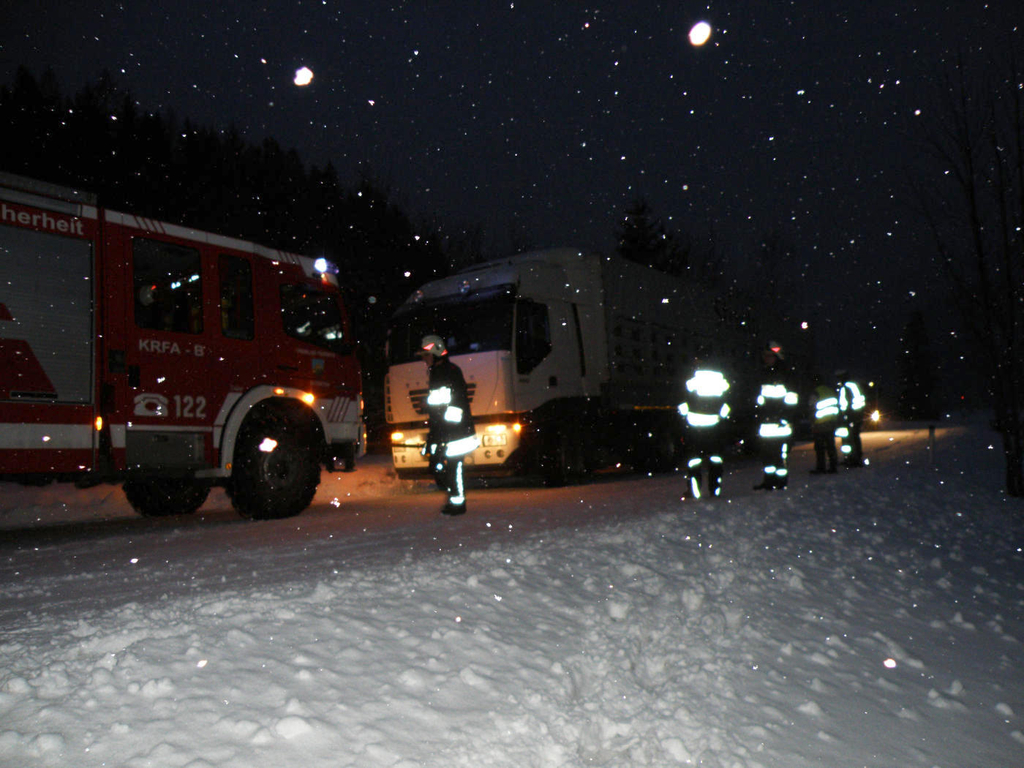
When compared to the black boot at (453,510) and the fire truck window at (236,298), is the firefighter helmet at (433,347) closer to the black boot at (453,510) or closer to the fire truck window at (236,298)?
the black boot at (453,510)

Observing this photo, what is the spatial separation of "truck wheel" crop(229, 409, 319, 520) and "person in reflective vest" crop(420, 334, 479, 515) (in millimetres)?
1390

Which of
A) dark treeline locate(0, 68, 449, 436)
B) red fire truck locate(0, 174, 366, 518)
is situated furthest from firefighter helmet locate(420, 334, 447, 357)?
dark treeline locate(0, 68, 449, 436)

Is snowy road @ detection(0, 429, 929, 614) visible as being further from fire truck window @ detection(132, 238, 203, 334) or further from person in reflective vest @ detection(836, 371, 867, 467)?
person in reflective vest @ detection(836, 371, 867, 467)

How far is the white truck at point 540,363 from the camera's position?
11.8m

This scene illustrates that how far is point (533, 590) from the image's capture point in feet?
15.8

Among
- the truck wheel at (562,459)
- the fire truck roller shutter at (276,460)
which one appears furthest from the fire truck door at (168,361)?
the truck wheel at (562,459)

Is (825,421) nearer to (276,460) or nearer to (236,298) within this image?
(276,460)

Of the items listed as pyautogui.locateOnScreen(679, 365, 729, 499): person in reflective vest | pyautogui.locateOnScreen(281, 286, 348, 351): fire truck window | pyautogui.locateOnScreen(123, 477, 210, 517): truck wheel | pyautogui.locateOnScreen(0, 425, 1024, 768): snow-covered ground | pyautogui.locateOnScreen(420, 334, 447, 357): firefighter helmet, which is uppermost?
pyautogui.locateOnScreen(281, 286, 348, 351): fire truck window

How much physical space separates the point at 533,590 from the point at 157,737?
2500 mm

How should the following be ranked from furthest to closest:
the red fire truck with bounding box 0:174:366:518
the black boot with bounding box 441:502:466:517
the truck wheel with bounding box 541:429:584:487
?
1. the truck wheel with bounding box 541:429:584:487
2. the black boot with bounding box 441:502:466:517
3. the red fire truck with bounding box 0:174:366:518

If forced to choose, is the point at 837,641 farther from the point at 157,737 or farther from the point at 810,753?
the point at 157,737

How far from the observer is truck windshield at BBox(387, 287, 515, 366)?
1184 cm

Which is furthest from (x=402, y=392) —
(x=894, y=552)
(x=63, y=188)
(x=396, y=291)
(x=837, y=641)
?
(x=396, y=291)

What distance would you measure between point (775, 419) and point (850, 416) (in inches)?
189
